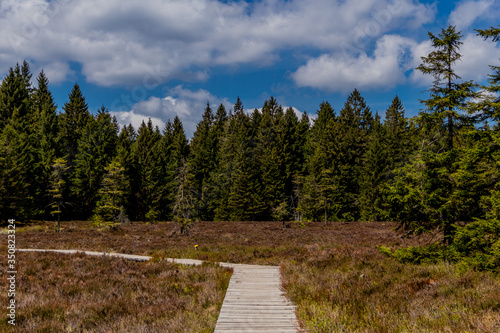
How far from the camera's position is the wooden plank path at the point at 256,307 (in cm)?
622

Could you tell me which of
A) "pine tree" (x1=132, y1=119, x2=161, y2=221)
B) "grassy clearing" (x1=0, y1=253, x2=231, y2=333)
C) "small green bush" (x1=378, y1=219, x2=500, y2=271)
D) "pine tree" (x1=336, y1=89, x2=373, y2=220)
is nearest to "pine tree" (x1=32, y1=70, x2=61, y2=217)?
"pine tree" (x1=132, y1=119, x2=161, y2=221)

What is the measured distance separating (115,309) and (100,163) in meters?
47.4

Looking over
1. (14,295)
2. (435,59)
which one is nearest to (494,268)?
(435,59)

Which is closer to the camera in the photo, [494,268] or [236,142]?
[494,268]

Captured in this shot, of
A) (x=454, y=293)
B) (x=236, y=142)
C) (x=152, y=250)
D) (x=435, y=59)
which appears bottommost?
(x=152, y=250)

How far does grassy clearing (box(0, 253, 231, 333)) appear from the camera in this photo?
268 inches

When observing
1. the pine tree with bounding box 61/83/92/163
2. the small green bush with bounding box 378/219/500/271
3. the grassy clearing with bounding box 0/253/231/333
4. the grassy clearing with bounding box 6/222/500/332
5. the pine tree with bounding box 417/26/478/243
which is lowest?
the grassy clearing with bounding box 0/253/231/333

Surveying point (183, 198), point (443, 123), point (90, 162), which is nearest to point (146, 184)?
point (90, 162)

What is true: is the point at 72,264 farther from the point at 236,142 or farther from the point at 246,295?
the point at 236,142

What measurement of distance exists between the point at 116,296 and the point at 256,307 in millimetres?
4462

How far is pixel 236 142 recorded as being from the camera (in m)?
56.4

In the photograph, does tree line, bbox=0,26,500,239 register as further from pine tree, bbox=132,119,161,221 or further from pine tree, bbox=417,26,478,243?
pine tree, bbox=417,26,478,243

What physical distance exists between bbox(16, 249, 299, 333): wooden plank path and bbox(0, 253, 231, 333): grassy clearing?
315 mm

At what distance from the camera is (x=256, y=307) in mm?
7426
